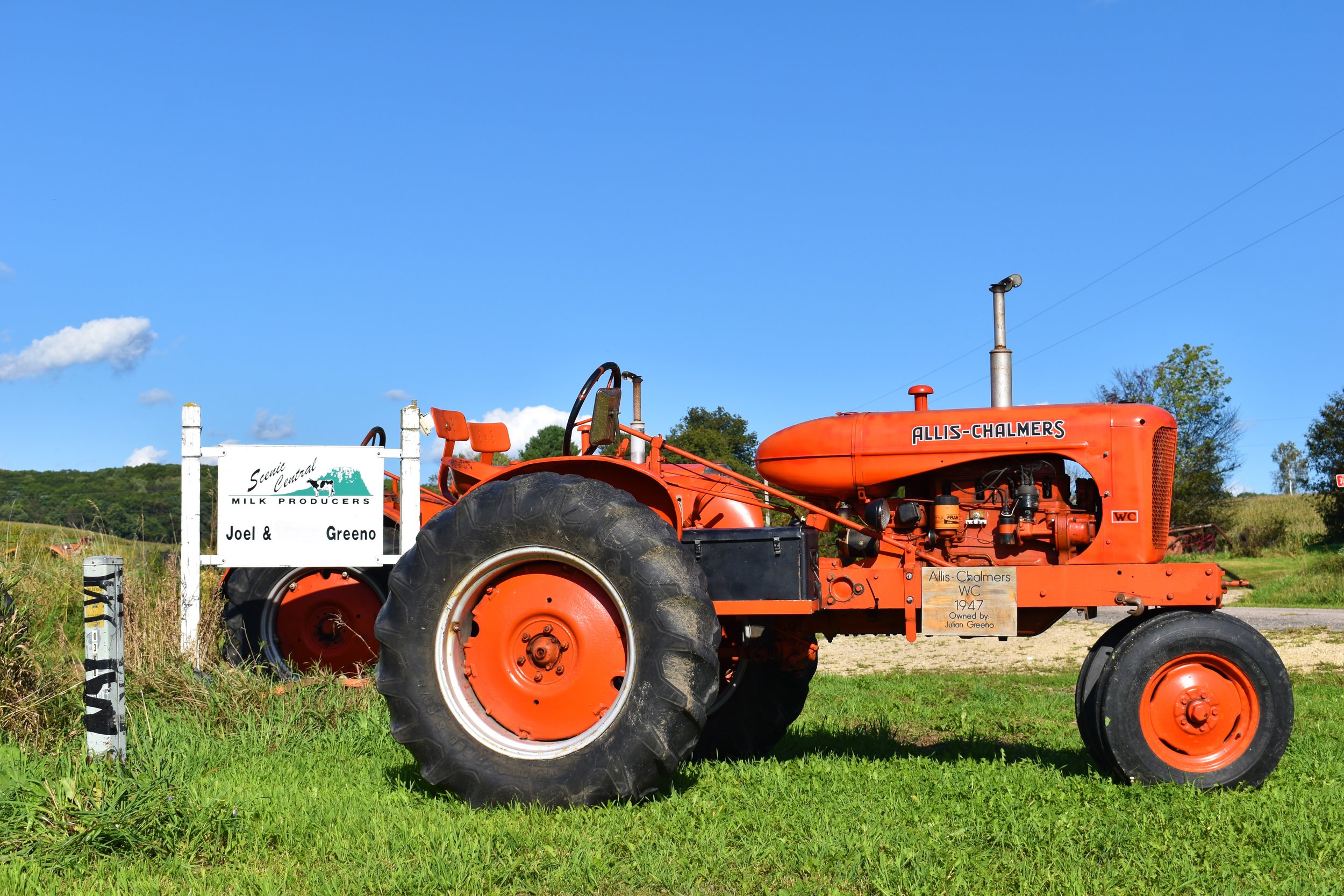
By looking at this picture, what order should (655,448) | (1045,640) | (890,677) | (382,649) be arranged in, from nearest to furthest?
(382,649), (655,448), (890,677), (1045,640)

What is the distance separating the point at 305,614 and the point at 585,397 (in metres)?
3.42

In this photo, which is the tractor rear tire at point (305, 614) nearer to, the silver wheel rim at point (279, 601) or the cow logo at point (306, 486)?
the silver wheel rim at point (279, 601)

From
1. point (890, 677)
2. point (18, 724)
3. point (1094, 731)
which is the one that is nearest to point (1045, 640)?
point (890, 677)

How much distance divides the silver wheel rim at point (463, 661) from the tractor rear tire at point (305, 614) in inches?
118

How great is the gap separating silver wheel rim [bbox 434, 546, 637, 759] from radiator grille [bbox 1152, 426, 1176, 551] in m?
2.70

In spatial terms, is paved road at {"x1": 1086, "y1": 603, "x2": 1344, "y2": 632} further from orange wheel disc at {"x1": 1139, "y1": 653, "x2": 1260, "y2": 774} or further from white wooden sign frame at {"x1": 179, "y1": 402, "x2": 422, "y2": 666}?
white wooden sign frame at {"x1": 179, "y1": 402, "x2": 422, "y2": 666}

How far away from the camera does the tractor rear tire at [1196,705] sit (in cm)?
480

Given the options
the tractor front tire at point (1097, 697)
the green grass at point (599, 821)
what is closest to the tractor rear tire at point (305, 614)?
the green grass at point (599, 821)

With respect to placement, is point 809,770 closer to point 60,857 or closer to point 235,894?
point 235,894

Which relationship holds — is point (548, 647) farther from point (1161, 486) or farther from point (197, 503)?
point (197, 503)

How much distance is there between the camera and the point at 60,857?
397 cm

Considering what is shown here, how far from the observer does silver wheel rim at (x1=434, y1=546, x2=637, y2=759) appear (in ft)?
15.7

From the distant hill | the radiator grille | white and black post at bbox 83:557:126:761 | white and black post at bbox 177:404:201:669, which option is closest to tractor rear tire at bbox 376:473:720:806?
white and black post at bbox 83:557:126:761

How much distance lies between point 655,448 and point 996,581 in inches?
75.4
